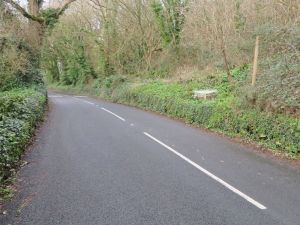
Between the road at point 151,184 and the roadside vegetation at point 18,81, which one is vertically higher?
the roadside vegetation at point 18,81

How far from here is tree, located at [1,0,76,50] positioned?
93.4 ft

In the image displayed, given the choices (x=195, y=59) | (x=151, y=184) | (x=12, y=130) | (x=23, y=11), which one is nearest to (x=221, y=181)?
(x=151, y=184)

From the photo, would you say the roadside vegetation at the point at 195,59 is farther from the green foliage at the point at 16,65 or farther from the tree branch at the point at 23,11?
the tree branch at the point at 23,11

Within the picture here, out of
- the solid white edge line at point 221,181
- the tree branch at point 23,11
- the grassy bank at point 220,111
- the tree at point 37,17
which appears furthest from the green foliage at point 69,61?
the solid white edge line at point 221,181

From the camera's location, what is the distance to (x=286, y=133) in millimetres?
10664

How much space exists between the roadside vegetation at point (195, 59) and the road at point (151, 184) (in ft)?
5.77

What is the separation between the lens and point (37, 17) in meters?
29.7

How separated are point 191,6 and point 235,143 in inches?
733

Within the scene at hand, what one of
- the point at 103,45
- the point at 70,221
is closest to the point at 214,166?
the point at 70,221

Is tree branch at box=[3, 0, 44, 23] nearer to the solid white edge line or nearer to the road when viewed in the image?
the road

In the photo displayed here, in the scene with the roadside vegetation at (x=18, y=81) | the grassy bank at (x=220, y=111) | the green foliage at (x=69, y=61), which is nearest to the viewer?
the roadside vegetation at (x=18, y=81)

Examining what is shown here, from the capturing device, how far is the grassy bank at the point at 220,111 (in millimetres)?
10852

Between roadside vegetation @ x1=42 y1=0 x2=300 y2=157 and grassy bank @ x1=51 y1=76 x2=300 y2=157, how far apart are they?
0.11 feet

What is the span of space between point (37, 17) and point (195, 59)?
1371cm
